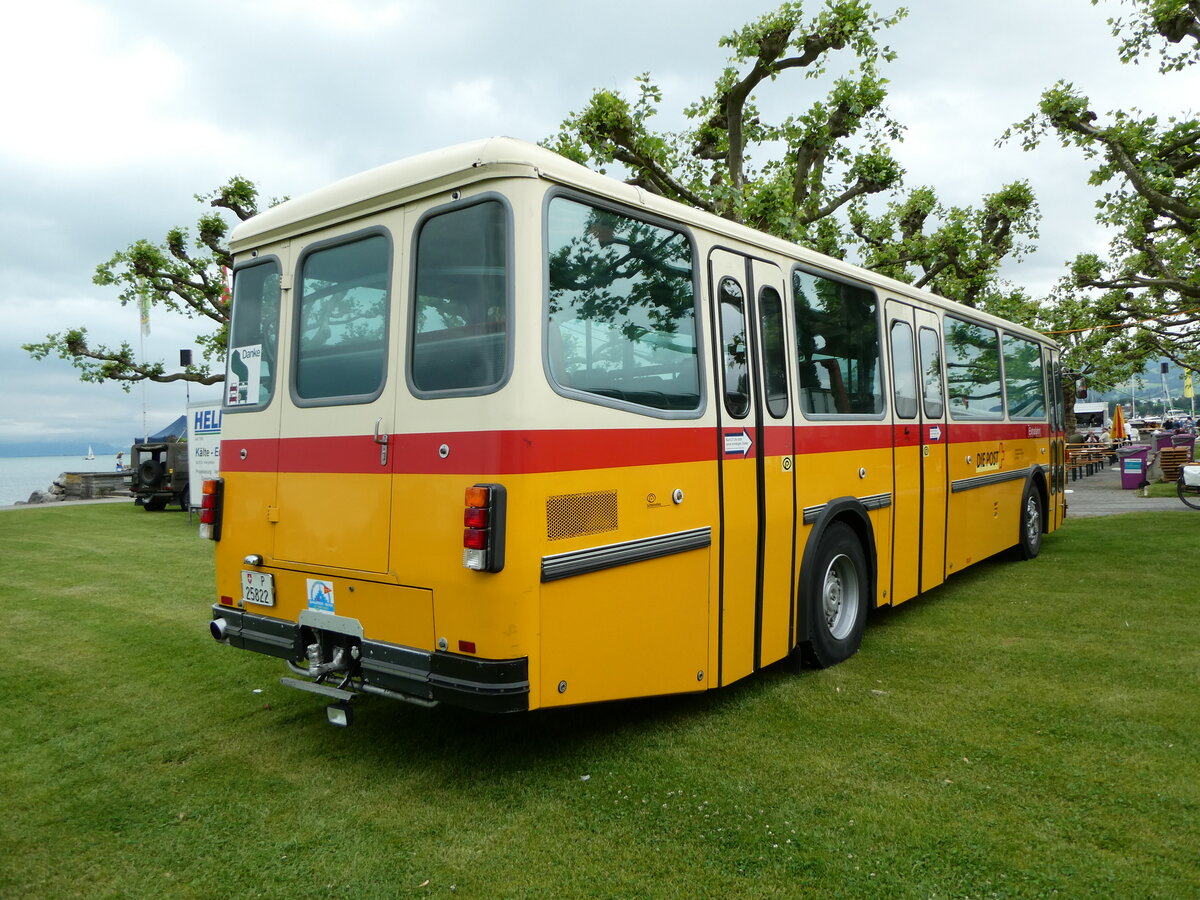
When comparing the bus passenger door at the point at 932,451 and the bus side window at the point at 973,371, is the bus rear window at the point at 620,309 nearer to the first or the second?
the bus passenger door at the point at 932,451

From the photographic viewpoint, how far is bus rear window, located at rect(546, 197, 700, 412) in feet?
12.5

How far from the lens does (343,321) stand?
170 inches

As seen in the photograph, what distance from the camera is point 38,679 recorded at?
5777mm

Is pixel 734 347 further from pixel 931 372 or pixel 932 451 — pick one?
pixel 931 372

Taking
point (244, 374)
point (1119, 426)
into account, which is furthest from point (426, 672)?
point (1119, 426)

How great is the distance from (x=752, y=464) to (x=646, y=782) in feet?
6.12

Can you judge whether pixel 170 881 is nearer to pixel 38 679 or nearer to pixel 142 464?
pixel 38 679

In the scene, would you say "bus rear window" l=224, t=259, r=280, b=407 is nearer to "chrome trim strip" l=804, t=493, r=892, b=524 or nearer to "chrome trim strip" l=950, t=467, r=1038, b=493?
"chrome trim strip" l=804, t=493, r=892, b=524

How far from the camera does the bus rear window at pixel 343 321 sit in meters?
4.10

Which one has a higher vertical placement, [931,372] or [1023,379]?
[1023,379]

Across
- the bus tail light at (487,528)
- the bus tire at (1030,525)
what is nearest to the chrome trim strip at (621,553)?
the bus tail light at (487,528)

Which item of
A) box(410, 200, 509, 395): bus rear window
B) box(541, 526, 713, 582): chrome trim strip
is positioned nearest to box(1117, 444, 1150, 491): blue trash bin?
box(541, 526, 713, 582): chrome trim strip

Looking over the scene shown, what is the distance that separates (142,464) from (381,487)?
18589 mm

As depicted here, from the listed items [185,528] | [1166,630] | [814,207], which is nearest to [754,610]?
[1166,630]
